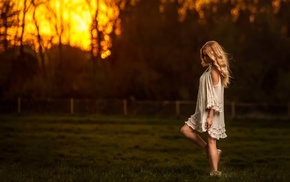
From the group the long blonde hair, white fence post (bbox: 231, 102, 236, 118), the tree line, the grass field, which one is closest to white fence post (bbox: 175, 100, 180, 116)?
the tree line

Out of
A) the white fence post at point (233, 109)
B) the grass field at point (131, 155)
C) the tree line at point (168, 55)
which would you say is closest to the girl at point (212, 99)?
the grass field at point (131, 155)

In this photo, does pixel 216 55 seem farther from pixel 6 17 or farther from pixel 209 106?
pixel 6 17

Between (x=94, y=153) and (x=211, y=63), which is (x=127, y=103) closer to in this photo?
(x=94, y=153)

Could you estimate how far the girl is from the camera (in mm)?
9320

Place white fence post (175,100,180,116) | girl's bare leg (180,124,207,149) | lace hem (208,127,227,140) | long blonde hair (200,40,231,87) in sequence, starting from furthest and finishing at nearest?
white fence post (175,100,180,116)
girl's bare leg (180,124,207,149)
lace hem (208,127,227,140)
long blonde hair (200,40,231,87)

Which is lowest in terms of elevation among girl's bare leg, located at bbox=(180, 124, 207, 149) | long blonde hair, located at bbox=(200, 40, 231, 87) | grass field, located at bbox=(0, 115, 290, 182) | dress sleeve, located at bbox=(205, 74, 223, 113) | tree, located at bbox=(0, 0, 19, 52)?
grass field, located at bbox=(0, 115, 290, 182)

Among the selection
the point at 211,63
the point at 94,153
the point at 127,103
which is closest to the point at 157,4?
the point at 127,103

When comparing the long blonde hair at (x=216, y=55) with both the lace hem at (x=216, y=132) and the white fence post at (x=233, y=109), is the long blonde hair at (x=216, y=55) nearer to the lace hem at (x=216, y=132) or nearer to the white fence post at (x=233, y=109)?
the lace hem at (x=216, y=132)

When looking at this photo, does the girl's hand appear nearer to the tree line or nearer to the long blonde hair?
the long blonde hair

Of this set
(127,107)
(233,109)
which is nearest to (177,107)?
(127,107)

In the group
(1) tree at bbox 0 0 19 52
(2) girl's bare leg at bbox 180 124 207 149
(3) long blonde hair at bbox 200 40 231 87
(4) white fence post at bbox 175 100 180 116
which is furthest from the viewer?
(4) white fence post at bbox 175 100 180 116

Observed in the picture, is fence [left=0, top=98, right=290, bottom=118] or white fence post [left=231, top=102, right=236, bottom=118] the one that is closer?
fence [left=0, top=98, right=290, bottom=118]

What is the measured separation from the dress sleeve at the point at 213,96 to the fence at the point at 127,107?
34990 millimetres

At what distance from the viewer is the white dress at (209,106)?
9359 mm
